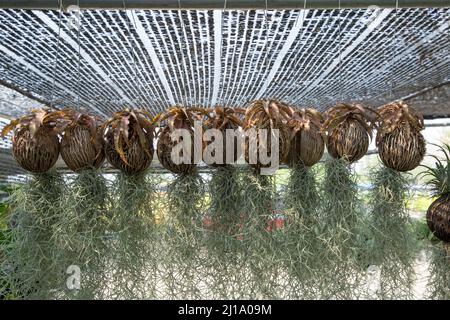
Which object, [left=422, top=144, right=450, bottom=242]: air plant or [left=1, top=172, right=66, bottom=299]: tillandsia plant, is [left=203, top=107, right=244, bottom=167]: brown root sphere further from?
[left=422, top=144, right=450, bottom=242]: air plant

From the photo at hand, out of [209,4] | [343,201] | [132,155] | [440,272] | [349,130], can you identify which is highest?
[209,4]

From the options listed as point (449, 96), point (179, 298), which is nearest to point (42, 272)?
point (179, 298)

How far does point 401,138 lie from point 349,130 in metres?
0.21

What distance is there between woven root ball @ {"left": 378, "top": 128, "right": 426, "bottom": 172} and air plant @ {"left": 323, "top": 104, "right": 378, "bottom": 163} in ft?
0.28

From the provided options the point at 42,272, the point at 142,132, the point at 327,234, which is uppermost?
the point at 142,132

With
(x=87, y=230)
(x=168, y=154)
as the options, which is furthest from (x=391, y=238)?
(x=87, y=230)

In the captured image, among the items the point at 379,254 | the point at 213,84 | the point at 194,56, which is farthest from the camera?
the point at 213,84

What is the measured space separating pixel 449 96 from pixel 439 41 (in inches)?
41.0

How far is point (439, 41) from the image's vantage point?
7.39 ft

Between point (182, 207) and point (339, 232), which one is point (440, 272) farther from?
point (182, 207)

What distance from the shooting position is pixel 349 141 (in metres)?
1.72

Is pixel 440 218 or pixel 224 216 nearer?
pixel 224 216

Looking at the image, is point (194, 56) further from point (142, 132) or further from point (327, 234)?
point (327, 234)
